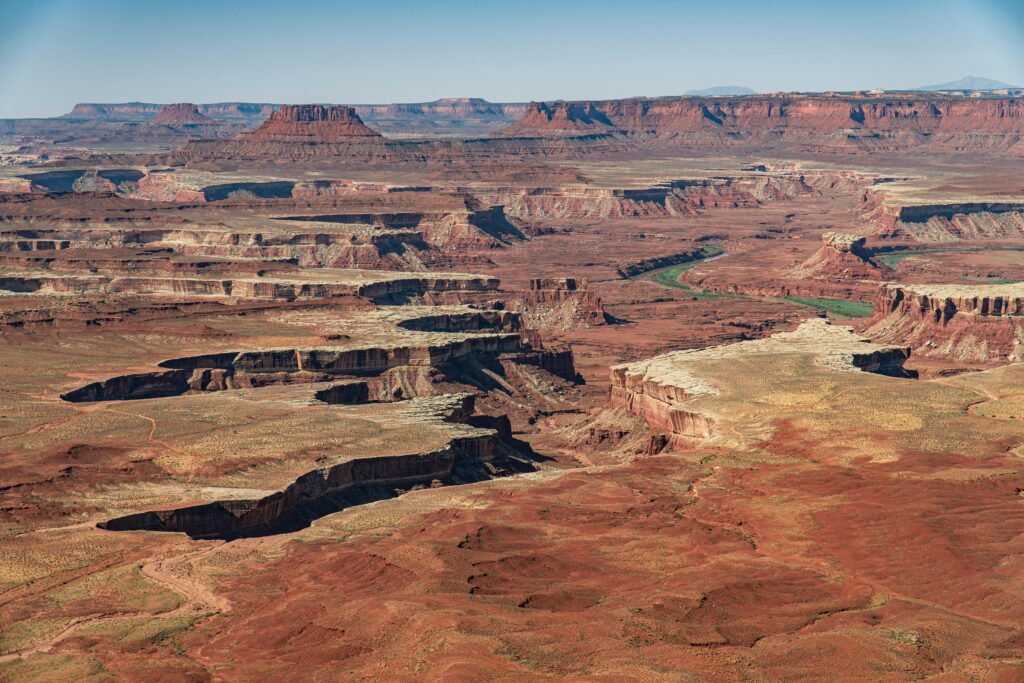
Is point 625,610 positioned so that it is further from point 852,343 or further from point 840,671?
point 852,343

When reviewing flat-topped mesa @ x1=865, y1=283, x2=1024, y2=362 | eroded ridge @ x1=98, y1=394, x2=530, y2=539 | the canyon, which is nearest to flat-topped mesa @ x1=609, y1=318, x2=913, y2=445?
the canyon

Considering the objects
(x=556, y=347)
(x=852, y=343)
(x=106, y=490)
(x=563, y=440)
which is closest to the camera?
(x=106, y=490)

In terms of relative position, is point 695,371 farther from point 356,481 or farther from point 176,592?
point 176,592

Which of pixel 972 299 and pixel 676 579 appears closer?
pixel 676 579

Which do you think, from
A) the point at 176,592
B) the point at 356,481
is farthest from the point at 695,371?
the point at 176,592

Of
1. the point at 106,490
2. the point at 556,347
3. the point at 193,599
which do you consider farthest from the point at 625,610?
the point at 556,347

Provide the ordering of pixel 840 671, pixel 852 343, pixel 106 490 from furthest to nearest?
pixel 852 343
pixel 106 490
pixel 840 671
